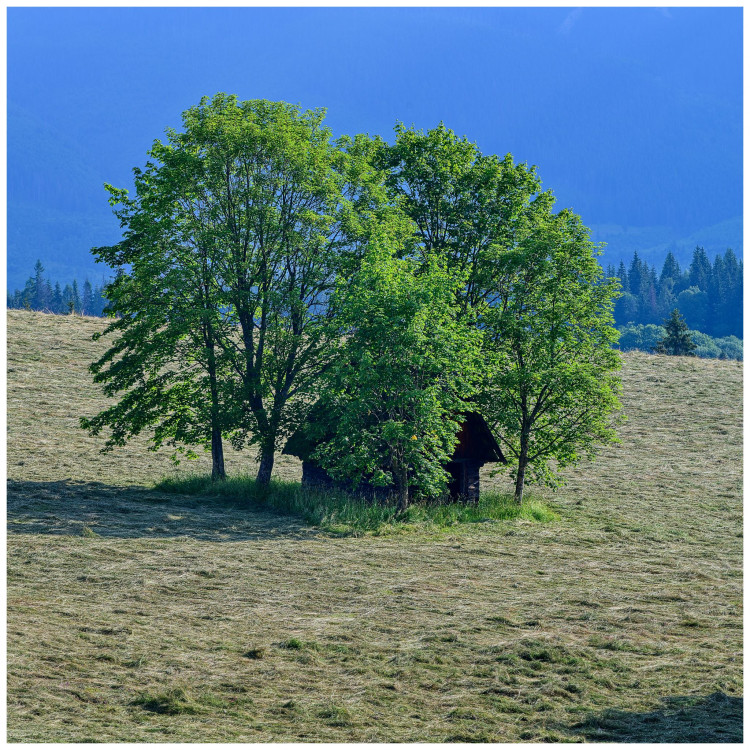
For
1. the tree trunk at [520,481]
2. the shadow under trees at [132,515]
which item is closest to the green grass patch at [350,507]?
the tree trunk at [520,481]

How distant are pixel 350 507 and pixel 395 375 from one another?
4925mm

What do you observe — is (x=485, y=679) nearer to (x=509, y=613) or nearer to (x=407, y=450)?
(x=509, y=613)

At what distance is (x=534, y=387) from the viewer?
1310 inches

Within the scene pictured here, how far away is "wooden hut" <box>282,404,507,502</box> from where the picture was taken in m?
32.6

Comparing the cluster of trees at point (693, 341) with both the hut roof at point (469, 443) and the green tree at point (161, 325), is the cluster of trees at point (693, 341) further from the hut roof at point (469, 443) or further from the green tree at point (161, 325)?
the green tree at point (161, 325)

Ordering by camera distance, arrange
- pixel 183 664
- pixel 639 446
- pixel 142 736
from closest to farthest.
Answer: pixel 142 736 < pixel 183 664 < pixel 639 446

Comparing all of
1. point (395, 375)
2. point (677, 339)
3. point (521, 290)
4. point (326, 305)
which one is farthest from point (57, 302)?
point (395, 375)

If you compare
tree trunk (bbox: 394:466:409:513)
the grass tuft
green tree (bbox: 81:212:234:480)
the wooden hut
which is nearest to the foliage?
the wooden hut

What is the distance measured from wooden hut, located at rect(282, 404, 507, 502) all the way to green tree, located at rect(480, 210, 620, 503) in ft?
2.69

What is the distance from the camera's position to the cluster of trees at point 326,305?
97.1ft

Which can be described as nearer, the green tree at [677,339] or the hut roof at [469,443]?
the hut roof at [469,443]

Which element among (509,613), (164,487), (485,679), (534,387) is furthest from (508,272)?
(485,679)

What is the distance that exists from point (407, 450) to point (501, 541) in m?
4.23

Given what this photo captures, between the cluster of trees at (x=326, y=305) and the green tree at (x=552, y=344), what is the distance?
0.08 meters
